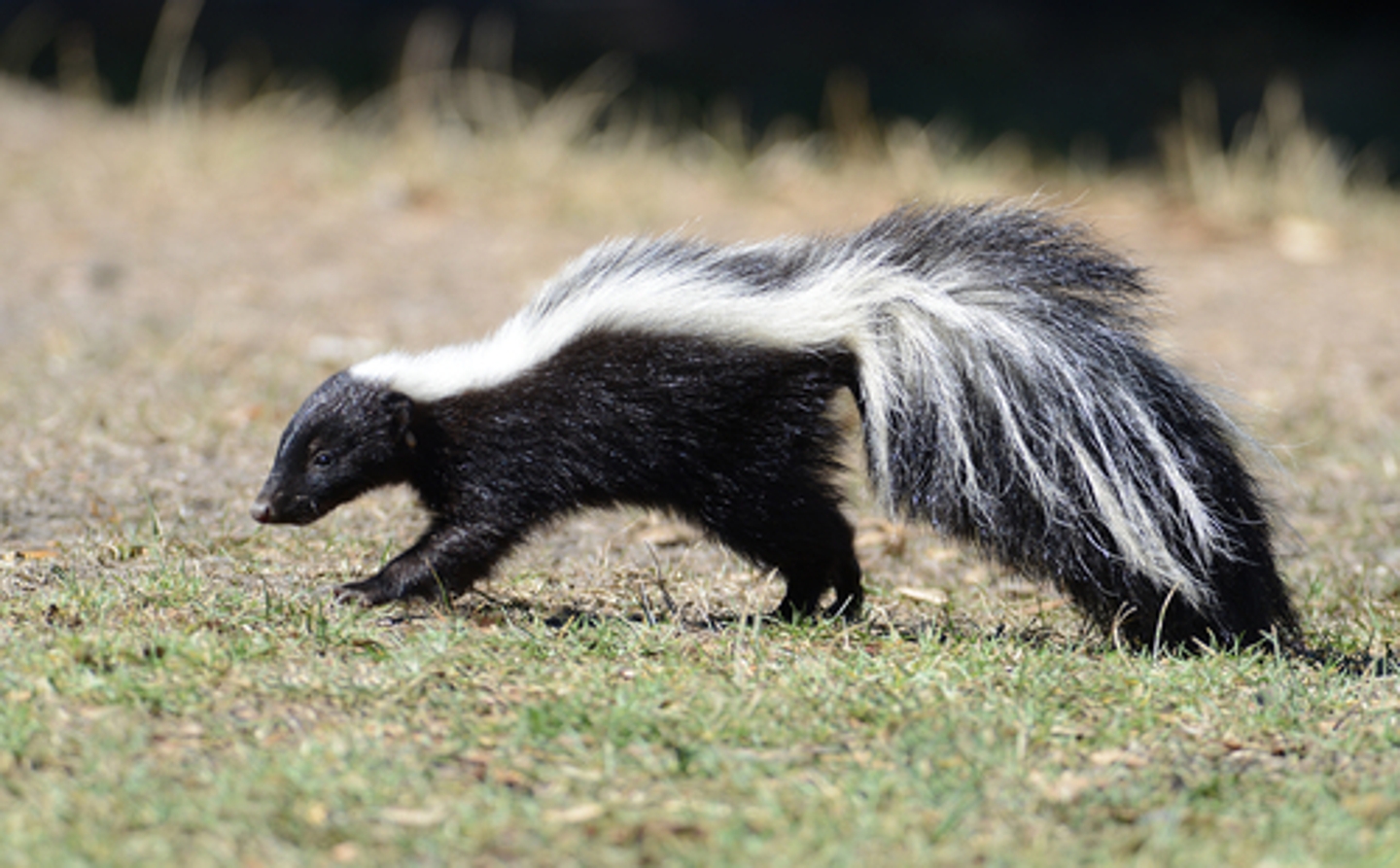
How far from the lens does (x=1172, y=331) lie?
9344mm

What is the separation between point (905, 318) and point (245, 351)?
Answer: 4975mm

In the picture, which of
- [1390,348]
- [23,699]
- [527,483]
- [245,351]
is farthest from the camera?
[1390,348]

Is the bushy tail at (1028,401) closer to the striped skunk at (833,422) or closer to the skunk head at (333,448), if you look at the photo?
the striped skunk at (833,422)

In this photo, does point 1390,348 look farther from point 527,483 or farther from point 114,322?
point 114,322

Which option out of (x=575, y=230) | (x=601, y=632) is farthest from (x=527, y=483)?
(x=575, y=230)

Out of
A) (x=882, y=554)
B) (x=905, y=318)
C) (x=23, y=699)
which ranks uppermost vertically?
(x=905, y=318)

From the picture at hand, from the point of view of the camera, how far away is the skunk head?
474 cm

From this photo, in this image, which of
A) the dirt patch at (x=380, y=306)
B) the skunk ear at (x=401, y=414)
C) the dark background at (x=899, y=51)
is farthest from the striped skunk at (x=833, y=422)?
the dark background at (x=899, y=51)

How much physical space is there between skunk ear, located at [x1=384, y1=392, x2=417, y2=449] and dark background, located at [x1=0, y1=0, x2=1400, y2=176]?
12304 millimetres

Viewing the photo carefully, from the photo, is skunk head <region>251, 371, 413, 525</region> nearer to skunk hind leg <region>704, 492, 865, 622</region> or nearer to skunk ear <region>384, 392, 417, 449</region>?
skunk ear <region>384, 392, 417, 449</region>

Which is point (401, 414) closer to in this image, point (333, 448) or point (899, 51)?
point (333, 448)

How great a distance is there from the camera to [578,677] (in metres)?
3.89

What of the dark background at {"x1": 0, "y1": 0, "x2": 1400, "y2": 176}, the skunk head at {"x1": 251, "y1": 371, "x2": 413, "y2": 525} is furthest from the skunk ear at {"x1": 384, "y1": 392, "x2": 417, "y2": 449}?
the dark background at {"x1": 0, "y1": 0, "x2": 1400, "y2": 176}

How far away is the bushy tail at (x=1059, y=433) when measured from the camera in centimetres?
430
